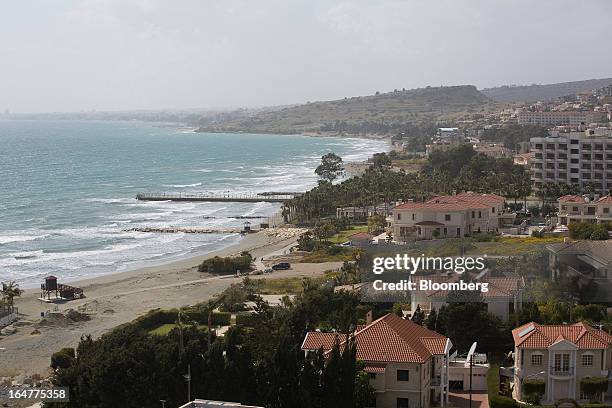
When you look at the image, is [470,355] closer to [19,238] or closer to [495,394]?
[495,394]

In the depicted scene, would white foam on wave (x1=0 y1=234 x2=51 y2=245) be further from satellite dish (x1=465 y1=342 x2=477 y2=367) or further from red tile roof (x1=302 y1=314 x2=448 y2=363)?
satellite dish (x1=465 y1=342 x2=477 y2=367)

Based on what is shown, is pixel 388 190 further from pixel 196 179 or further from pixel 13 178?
pixel 13 178

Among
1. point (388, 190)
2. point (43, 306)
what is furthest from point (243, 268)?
point (388, 190)

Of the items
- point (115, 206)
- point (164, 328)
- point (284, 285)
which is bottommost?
point (115, 206)

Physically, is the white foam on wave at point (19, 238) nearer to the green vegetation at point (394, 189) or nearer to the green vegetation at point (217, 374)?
the green vegetation at point (394, 189)

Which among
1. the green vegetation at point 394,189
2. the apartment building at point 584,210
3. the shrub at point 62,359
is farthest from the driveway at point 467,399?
the green vegetation at point 394,189

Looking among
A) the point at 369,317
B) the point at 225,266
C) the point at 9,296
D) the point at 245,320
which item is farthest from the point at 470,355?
the point at 225,266

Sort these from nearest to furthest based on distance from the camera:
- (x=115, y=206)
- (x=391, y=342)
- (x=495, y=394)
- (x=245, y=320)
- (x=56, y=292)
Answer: (x=495, y=394), (x=391, y=342), (x=245, y=320), (x=56, y=292), (x=115, y=206)
